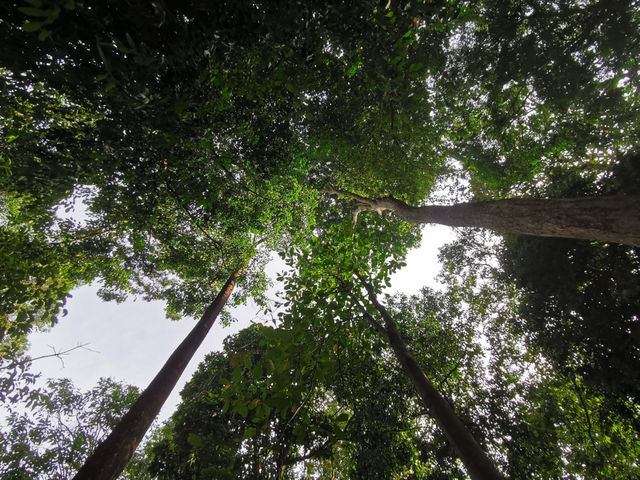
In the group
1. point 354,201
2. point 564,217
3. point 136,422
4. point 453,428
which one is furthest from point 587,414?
point 136,422

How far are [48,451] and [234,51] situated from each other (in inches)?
661

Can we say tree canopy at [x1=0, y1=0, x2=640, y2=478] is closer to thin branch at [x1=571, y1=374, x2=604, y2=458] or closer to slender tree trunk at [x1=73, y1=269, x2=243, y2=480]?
thin branch at [x1=571, y1=374, x2=604, y2=458]

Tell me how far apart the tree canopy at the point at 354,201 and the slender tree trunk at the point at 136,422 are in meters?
1.83

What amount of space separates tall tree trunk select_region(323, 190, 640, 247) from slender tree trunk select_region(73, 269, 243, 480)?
814 cm

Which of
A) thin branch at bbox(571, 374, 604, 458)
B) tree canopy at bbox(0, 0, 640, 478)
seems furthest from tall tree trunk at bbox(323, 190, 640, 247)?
thin branch at bbox(571, 374, 604, 458)

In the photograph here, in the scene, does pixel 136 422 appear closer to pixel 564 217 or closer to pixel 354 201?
pixel 564 217

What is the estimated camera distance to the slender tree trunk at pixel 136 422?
471 cm

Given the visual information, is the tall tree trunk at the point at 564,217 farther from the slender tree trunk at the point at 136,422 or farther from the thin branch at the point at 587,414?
the slender tree trunk at the point at 136,422

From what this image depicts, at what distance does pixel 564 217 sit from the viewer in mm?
3439

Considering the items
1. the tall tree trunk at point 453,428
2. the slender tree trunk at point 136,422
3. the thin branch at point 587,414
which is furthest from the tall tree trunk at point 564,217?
the slender tree trunk at point 136,422

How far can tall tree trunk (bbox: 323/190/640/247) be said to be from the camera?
2940 millimetres

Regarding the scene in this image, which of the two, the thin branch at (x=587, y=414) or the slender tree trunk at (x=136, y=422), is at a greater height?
the thin branch at (x=587, y=414)

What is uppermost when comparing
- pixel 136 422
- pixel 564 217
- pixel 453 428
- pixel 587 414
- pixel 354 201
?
pixel 354 201

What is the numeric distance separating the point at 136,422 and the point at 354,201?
1066 cm
